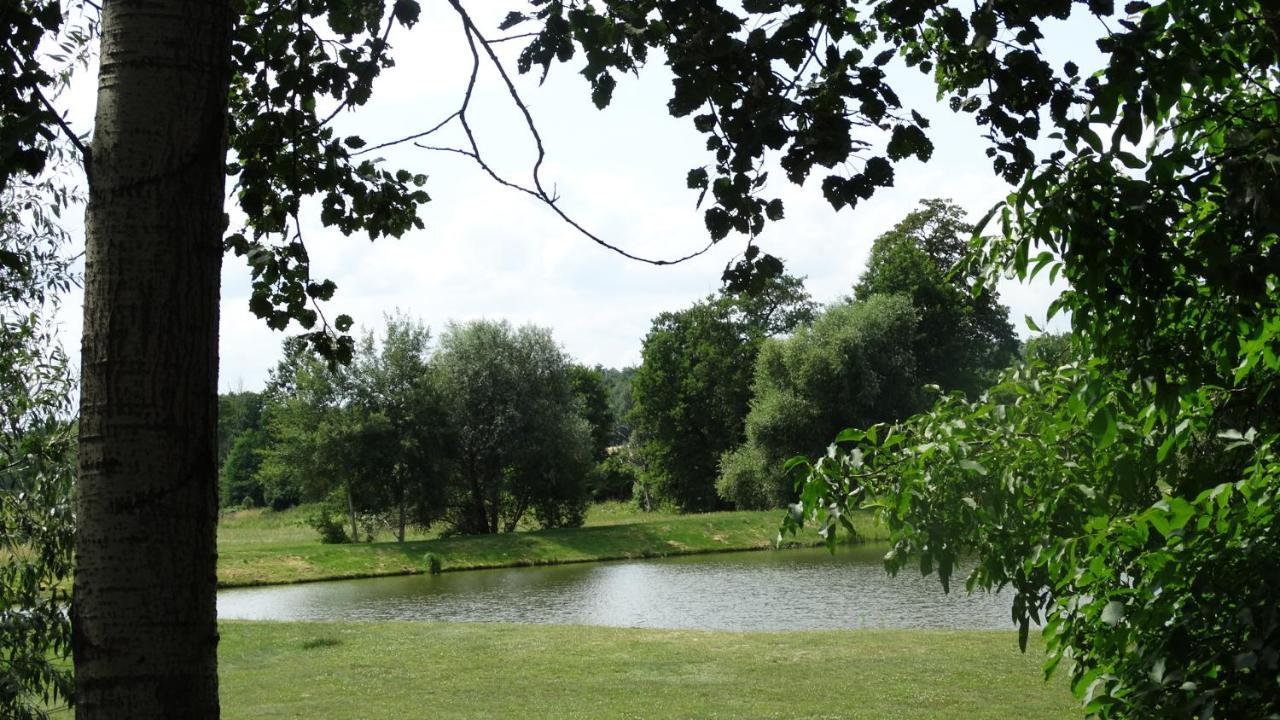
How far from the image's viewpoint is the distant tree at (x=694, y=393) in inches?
2277

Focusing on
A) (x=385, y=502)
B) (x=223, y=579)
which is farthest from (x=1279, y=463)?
(x=385, y=502)

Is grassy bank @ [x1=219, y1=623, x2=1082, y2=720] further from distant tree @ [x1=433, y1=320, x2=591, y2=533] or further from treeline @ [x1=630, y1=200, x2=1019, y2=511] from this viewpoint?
treeline @ [x1=630, y1=200, x2=1019, y2=511]

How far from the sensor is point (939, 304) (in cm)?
5544

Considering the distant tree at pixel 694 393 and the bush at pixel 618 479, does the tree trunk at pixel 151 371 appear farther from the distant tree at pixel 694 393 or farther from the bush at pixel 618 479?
the bush at pixel 618 479

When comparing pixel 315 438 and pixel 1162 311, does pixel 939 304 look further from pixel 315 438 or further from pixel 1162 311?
pixel 1162 311

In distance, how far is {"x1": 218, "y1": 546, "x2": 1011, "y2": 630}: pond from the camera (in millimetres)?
19500

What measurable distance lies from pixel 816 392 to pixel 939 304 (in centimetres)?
1136

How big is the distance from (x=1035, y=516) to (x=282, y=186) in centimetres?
340

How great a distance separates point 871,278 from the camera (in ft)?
188

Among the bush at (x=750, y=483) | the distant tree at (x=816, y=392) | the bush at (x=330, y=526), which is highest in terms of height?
the distant tree at (x=816, y=392)

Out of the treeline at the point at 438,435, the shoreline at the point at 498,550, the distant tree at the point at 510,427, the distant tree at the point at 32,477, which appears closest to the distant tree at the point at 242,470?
the treeline at the point at 438,435

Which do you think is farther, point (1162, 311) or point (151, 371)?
point (1162, 311)

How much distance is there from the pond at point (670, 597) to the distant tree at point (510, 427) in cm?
815

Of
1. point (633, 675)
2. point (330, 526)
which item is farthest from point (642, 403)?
point (633, 675)
